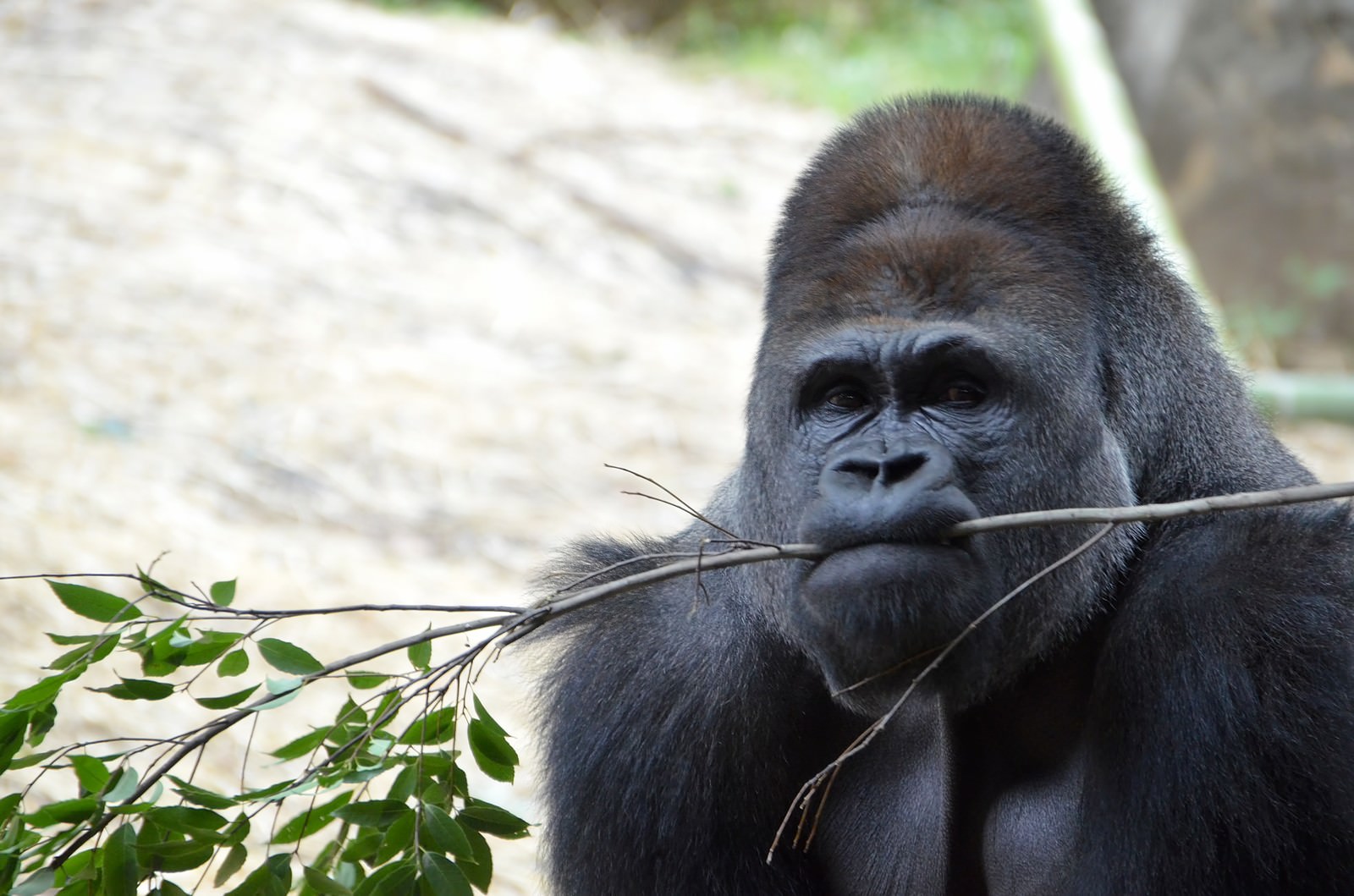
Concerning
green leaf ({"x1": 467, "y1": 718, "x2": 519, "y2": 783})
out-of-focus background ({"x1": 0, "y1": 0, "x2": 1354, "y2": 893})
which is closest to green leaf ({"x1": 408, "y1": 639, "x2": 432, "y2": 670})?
green leaf ({"x1": 467, "y1": 718, "x2": 519, "y2": 783})

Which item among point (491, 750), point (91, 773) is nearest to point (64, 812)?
point (91, 773)

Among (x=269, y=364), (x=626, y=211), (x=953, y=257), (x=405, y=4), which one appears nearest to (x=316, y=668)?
(x=953, y=257)

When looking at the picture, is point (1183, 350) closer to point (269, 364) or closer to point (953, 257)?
point (953, 257)

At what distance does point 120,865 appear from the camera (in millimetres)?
2730

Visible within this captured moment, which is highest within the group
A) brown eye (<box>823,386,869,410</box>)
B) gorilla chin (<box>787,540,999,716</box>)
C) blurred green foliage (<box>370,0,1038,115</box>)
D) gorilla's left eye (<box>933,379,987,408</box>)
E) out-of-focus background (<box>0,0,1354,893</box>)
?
blurred green foliage (<box>370,0,1038,115</box>)

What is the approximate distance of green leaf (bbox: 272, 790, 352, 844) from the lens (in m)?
2.87

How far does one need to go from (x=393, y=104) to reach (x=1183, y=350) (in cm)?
928

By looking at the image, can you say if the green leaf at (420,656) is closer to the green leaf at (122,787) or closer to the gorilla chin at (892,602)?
the green leaf at (122,787)

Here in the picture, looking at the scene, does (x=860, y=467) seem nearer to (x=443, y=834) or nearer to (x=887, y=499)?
(x=887, y=499)

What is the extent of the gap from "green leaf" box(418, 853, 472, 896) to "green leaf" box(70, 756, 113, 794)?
68 cm

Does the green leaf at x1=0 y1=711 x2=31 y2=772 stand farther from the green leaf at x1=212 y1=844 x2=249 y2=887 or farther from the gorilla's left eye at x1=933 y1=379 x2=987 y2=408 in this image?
the gorilla's left eye at x1=933 y1=379 x2=987 y2=408

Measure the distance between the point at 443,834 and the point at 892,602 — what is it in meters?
0.97

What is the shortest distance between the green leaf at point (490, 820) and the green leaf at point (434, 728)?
15 centimetres

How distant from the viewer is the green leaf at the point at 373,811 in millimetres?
2785
